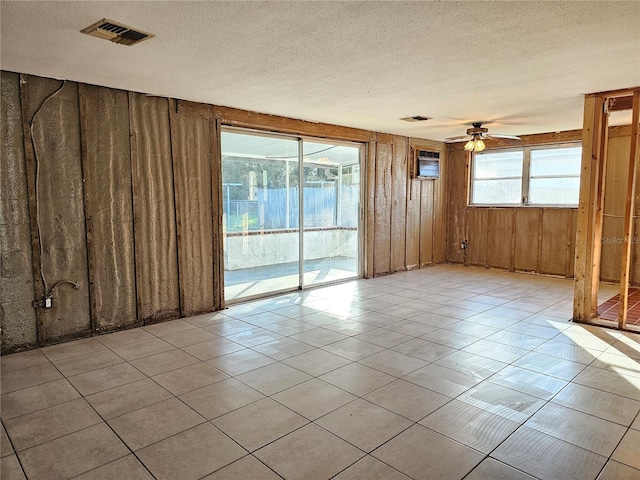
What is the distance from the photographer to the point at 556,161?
289 inches

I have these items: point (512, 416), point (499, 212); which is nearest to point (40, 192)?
point (512, 416)

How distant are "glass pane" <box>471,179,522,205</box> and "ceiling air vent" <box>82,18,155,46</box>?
7.02m

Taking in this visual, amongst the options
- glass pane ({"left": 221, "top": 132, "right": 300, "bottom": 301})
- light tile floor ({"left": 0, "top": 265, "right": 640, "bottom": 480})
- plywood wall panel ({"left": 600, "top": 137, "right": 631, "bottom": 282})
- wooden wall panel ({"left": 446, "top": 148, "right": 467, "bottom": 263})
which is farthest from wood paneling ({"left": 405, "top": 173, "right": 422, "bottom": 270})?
light tile floor ({"left": 0, "top": 265, "right": 640, "bottom": 480})

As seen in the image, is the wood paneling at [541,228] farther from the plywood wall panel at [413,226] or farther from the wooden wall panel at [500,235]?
the plywood wall panel at [413,226]

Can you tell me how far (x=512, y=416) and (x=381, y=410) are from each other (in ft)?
2.72

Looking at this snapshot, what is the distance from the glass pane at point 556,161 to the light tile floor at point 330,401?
11.8 ft

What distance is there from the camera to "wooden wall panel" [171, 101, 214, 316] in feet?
15.7

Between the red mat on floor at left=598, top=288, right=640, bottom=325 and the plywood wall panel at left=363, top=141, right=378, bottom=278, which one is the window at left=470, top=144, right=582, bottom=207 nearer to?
the red mat on floor at left=598, top=288, right=640, bottom=325

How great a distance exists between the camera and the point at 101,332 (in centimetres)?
428

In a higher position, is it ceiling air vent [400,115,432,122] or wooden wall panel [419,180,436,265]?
ceiling air vent [400,115,432,122]

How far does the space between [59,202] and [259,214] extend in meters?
2.38

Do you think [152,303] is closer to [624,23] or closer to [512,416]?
[512,416]

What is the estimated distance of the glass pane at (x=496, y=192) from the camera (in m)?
7.88

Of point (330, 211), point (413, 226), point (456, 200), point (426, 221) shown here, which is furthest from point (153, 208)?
point (456, 200)
